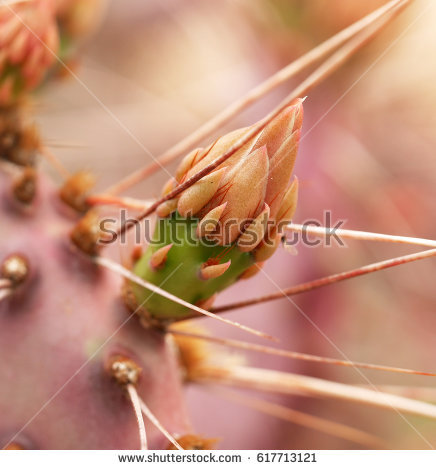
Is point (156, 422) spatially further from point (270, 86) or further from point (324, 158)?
point (324, 158)

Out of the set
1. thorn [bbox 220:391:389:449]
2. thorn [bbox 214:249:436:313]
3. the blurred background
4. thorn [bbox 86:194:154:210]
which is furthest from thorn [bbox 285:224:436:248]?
the blurred background

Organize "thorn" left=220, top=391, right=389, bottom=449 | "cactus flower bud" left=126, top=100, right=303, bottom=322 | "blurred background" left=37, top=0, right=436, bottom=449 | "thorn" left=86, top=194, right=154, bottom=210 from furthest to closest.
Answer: "blurred background" left=37, top=0, right=436, bottom=449, "thorn" left=220, top=391, right=389, bottom=449, "thorn" left=86, top=194, right=154, bottom=210, "cactus flower bud" left=126, top=100, right=303, bottom=322

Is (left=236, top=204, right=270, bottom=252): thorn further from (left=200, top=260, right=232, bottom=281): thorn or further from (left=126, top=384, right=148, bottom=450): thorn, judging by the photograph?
(left=126, top=384, right=148, bottom=450): thorn

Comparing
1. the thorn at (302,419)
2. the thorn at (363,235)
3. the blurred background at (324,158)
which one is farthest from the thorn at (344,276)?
the blurred background at (324,158)

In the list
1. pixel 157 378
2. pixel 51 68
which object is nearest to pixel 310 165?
pixel 51 68

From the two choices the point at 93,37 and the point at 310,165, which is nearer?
the point at 310,165

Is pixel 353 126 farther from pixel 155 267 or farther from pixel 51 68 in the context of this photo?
pixel 155 267

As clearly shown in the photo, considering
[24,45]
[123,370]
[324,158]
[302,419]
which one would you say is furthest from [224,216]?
[324,158]
